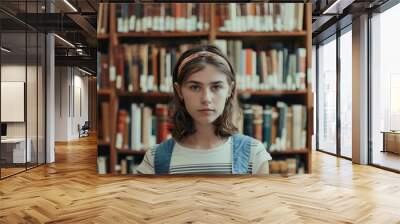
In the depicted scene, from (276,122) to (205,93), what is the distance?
970 millimetres

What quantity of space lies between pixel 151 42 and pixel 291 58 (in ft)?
5.64

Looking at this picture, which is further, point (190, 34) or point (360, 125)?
point (360, 125)

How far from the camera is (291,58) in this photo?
192 inches

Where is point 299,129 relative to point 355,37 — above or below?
Result: below

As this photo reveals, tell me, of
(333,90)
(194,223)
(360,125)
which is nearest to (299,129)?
(194,223)

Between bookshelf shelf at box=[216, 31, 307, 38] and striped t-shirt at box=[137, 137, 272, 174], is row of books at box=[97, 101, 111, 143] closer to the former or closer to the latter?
striped t-shirt at box=[137, 137, 272, 174]

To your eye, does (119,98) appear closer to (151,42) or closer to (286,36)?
(151,42)

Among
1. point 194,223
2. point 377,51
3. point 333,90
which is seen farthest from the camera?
point 333,90

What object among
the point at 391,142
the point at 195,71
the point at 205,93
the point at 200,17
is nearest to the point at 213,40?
the point at 200,17

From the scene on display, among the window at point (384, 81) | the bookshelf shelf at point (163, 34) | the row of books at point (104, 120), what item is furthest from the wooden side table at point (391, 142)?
the row of books at point (104, 120)

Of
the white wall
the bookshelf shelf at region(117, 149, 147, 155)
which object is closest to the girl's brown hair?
the bookshelf shelf at region(117, 149, 147, 155)

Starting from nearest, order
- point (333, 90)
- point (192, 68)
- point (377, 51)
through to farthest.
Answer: point (192, 68) → point (377, 51) → point (333, 90)

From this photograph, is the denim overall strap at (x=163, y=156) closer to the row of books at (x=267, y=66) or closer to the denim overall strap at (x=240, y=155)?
the denim overall strap at (x=240, y=155)

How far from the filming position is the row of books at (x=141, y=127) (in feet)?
16.1
